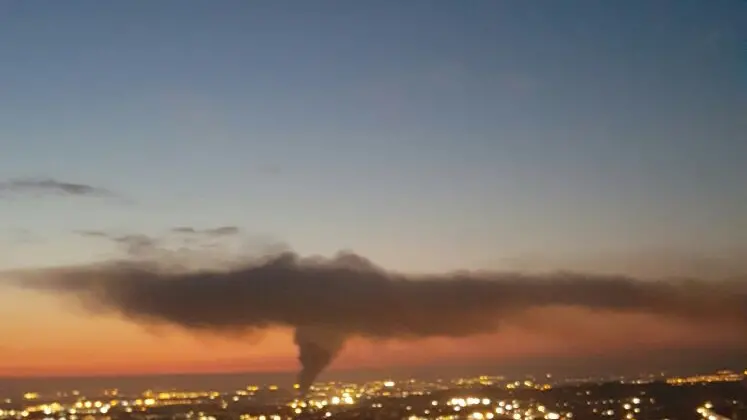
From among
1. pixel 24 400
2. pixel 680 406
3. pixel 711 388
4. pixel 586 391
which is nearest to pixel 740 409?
pixel 680 406

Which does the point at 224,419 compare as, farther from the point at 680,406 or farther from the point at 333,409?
the point at 680,406

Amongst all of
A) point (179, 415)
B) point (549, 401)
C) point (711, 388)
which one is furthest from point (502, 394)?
point (179, 415)

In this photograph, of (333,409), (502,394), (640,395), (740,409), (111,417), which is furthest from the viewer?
(502,394)

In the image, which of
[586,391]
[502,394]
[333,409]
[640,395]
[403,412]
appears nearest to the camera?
[403,412]

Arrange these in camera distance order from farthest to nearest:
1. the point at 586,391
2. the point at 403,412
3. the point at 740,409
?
the point at 586,391, the point at 403,412, the point at 740,409

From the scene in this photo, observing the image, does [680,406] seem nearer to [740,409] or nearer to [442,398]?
[740,409]

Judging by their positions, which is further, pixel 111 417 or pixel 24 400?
pixel 24 400

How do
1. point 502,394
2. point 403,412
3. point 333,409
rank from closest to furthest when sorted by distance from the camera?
point 403,412 < point 333,409 < point 502,394

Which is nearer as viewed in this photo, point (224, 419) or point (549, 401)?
point (224, 419)
